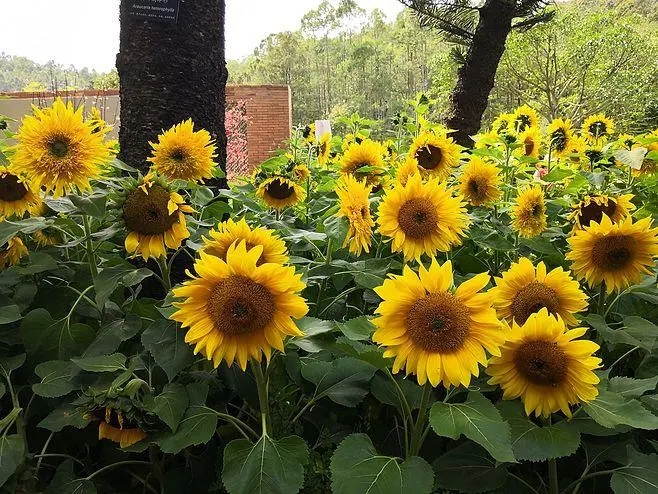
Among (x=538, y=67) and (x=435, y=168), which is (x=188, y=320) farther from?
(x=538, y=67)

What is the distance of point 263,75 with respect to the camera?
3391cm

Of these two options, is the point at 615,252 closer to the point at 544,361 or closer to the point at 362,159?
the point at 544,361

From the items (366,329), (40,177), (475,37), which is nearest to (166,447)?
(366,329)

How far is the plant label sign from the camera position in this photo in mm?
1482

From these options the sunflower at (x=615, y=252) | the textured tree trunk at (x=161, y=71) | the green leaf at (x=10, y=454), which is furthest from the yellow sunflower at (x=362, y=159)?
the green leaf at (x=10, y=454)

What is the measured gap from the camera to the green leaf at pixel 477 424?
0.76m

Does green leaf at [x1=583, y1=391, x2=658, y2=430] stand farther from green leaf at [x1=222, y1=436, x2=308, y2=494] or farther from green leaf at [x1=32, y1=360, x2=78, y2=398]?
green leaf at [x1=32, y1=360, x2=78, y2=398]

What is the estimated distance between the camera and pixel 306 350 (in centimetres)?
89

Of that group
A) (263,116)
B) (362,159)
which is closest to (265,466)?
(362,159)

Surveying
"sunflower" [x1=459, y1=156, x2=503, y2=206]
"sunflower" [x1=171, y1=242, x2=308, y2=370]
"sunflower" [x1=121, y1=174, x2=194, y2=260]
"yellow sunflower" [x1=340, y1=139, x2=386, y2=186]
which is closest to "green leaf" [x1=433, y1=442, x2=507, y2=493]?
"sunflower" [x1=171, y1=242, x2=308, y2=370]

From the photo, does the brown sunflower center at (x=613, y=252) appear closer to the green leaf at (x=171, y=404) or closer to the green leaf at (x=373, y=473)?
the green leaf at (x=373, y=473)

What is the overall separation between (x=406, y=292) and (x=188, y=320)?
298 millimetres

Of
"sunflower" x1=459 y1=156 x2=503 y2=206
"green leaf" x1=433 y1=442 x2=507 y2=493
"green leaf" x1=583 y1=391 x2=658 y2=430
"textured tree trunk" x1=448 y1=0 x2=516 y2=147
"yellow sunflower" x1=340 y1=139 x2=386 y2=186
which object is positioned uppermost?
"textured tree trunk" x1=448 y1=0 x2=516 y2=147

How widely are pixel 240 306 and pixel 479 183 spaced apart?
3.03ft
